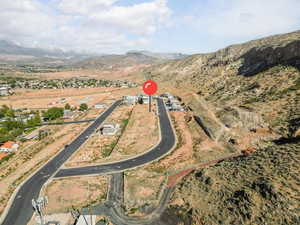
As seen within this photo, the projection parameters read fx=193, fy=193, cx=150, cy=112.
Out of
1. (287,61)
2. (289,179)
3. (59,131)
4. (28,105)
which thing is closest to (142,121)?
(59,131)

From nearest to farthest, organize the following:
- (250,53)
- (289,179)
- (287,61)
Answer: (289,179)
(287,61)
(250,53)

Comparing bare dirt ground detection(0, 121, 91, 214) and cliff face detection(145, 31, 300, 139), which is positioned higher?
cliff face detection(145, 31, 300, 139)

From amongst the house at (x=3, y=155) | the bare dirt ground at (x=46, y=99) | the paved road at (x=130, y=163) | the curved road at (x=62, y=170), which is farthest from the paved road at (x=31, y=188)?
the bare dirt ground at (x=46, y=99)

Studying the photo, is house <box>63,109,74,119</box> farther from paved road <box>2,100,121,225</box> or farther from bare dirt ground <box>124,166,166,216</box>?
bare dirt ground <box>124,166,166,216</box>

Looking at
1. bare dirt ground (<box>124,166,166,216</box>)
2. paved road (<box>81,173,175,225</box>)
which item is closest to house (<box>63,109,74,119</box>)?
bare dirt ground (<box>124,166,166,216</box>)

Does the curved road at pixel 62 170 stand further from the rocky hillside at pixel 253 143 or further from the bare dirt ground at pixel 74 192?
the rocky hillside at pixel 253 143

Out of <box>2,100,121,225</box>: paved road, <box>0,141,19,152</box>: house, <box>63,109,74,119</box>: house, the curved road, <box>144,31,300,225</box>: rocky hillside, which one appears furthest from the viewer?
<box>63,109,74,119</box>: house

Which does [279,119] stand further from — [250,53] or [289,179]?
[250,53]
